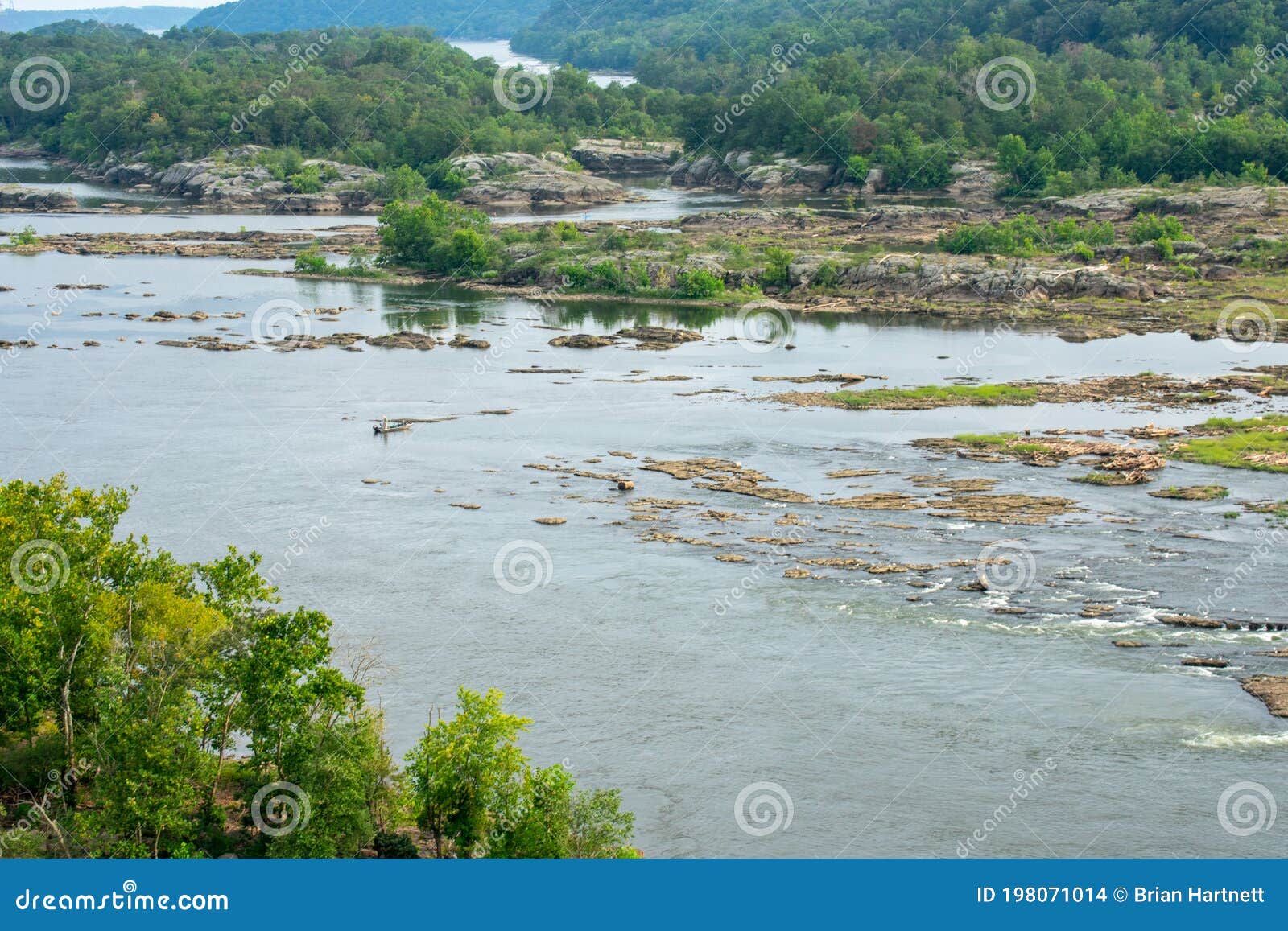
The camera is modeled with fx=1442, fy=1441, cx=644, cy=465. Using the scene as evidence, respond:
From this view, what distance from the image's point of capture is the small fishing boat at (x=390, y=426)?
189 ft

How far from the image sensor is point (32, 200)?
129m

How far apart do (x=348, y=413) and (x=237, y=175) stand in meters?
86.2

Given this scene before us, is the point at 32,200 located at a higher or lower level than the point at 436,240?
higher

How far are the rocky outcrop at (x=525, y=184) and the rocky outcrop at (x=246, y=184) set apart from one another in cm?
998

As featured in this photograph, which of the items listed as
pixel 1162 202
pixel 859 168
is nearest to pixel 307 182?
pixel 859 168

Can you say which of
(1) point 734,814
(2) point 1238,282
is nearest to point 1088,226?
(2) point 1238,282

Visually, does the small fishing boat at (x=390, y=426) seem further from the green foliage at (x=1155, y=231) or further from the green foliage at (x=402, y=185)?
the green foliage at (x=402, y=185)

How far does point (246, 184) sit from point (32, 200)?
62.1ft

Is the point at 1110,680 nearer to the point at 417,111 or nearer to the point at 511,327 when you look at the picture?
the point at 511,327

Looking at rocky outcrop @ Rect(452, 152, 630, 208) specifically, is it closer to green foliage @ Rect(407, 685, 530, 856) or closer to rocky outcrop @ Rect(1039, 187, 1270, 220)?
rocky outcrop @ Rect(1039, 187, 1270, 220)

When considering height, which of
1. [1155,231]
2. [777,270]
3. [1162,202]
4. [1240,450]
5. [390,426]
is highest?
[1162,202]

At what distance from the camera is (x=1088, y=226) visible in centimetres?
9844

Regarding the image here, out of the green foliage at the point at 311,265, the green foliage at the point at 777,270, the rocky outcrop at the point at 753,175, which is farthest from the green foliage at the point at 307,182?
the green foliage at the point at 777,270

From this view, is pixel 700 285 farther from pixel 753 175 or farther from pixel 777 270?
pixel 753 175
